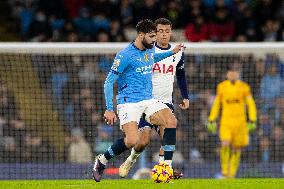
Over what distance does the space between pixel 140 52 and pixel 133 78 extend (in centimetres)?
33

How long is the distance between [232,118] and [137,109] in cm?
641

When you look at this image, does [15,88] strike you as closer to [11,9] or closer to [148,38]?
[11,9]

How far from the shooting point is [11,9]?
2286 cm

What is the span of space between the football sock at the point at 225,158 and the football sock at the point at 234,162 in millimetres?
112

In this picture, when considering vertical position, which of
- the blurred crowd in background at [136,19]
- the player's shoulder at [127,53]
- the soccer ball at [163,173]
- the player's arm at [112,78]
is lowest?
the soccer ball at [163,173]

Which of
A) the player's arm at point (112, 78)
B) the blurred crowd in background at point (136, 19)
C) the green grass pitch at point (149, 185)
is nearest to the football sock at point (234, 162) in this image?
the blurred crowd in background at point (136, 19)

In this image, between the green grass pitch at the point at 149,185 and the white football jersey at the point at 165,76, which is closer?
the green grass pitch at the point at 149,185

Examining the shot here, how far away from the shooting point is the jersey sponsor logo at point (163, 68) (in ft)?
46.7

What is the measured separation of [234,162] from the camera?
60.6ft

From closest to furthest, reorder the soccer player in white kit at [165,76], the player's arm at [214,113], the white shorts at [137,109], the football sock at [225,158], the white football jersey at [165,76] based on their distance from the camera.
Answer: the white shorts at [137,109], the soccer player in white kit at [165,76], the white football jersey at [165,76], the player's arm at [214,113], the football sock at [225,158]

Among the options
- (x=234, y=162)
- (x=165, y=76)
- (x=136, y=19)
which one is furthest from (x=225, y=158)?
(x=165, y=76)

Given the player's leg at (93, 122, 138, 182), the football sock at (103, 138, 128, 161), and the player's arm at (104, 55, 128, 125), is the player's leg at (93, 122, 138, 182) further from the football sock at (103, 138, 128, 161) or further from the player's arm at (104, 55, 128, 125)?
the player's arm at (104, 55, 128, 125)

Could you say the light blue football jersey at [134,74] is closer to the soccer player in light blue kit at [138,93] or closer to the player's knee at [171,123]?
the soccer player in light blue kit at [138,93]

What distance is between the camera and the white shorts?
1278 cm
